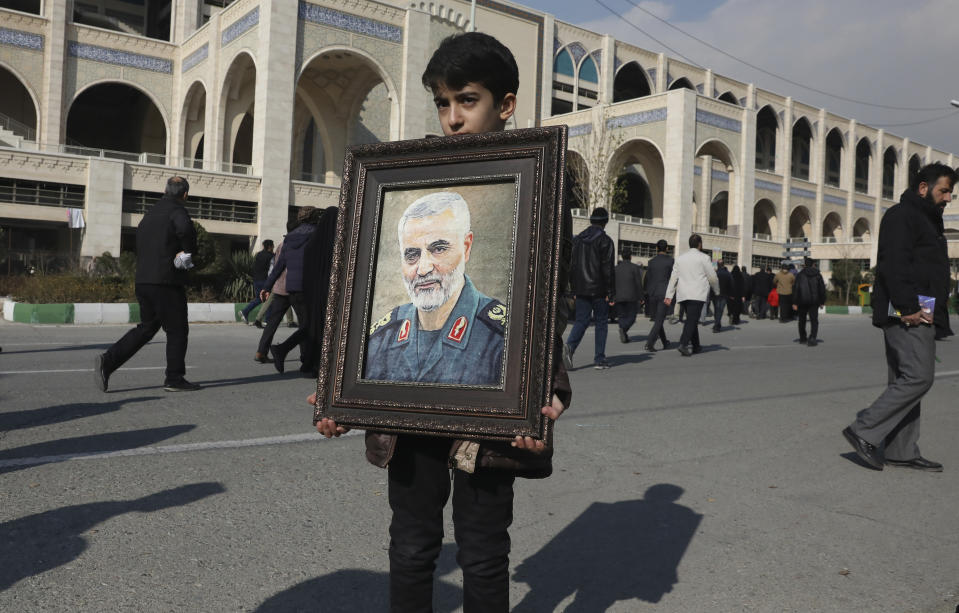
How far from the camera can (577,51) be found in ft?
167

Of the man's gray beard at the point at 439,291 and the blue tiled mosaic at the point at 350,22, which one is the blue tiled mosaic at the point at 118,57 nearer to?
the blue tiled mosaic at the point at 350,22

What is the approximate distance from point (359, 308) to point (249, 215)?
30.8 metres

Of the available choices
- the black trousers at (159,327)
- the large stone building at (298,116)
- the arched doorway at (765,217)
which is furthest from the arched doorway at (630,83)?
the black trousers at (159,327)

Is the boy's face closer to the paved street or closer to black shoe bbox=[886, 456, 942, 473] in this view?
the paved street

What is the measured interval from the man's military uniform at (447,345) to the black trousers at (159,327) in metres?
4.90

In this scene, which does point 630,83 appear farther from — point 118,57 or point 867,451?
point 867,451

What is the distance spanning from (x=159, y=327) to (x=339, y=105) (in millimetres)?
33042

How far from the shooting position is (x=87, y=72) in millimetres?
36500

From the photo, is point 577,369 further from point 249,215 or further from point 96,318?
point 249,215

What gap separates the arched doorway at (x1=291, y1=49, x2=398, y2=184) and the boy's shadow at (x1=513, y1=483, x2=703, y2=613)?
31.3 meters

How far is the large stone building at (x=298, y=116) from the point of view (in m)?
29.7

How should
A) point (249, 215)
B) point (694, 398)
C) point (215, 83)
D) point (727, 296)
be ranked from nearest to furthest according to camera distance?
1. point (694, 398)
2. point (727, 296)
3. point (249, 215)
4. point (215, 83)

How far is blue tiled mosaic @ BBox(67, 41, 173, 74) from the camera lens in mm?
36312

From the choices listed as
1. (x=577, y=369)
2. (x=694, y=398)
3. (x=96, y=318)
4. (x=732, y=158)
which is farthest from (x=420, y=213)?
(x=732, y=158)
